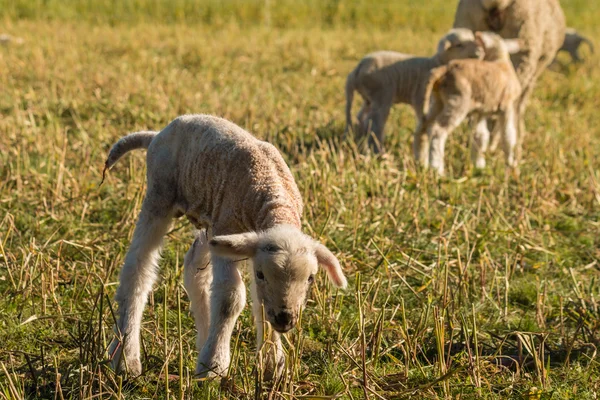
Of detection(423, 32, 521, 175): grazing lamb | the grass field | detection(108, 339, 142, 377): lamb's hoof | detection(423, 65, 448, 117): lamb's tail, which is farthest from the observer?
detection(423, 32, 521, 175): grazing lamb

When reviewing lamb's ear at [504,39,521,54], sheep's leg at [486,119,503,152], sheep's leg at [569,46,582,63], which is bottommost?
sheep's leg at [569,46,582,63]

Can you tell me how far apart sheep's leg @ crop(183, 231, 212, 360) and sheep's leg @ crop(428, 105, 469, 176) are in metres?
3.84

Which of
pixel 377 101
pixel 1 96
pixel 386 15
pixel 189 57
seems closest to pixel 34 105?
pixel 1 96

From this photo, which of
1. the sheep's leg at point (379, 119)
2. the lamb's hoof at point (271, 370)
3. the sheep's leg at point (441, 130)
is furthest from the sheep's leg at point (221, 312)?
the sheep's leg at point (379, 119)

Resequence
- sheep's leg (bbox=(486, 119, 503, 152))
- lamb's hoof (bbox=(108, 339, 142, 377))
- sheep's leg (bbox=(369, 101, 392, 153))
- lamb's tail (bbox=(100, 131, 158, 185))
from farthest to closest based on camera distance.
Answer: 1. sheep's leg (bbox=(486, 119, 503, 152))
2. sheep's leg (bbox=(369, 101, 392, 153))
3. lamb's tail (bbox=(100, 131, 158, 185))
4. lamb's hoof (bbox=(108, 339, 142, 377))

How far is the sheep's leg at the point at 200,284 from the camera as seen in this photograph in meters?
4.55

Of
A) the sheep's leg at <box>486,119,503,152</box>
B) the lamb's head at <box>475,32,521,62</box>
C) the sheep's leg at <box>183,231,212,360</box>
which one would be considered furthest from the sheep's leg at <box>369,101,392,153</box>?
the sheep's leg at <box>183,231,212,360</box>

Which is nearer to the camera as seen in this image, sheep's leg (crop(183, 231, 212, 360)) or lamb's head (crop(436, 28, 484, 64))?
sheep's leg (crop(183, 231, 212, 360))

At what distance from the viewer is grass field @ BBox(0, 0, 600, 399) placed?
427 centimetres

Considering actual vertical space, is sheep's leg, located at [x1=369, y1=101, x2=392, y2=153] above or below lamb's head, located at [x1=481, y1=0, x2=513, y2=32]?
below

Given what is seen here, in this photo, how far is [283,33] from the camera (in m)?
17.8

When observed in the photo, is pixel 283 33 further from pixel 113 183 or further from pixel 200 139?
pixel 200 139

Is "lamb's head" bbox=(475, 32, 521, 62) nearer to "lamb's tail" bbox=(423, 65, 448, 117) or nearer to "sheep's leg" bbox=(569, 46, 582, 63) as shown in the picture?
"lamb's tail" bbox=(423, 65, 448, 117)

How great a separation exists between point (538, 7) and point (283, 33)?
8920 mm
